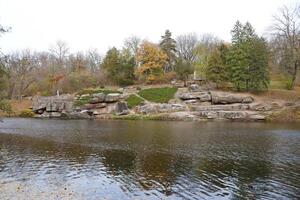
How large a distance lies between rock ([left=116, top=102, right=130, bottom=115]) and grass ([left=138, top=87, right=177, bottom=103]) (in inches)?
171

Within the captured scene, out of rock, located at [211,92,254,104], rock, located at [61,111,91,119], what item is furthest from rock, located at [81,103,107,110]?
rock, located at [211,92,254,104]

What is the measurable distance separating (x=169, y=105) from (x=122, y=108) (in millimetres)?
8103

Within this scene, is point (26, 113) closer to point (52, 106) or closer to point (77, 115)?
point (52, 106)

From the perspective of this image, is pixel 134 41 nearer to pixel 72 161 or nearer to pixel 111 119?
pixel 111 119

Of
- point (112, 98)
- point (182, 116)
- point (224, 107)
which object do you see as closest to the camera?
point (182, 116)

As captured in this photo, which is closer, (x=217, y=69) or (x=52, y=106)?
(x=52, y=106)

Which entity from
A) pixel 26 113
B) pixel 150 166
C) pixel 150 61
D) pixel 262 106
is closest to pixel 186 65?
pixel 150 61

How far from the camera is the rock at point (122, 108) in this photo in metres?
56.0

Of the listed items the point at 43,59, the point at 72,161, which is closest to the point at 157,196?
the point at 72,161

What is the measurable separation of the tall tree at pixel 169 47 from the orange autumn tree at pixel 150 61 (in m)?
6.86

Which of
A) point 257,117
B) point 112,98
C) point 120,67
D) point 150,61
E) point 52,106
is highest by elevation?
point 150,61

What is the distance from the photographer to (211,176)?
57.6 ft

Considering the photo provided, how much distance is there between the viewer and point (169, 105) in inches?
2153

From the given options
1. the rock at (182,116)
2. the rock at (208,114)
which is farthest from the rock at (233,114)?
the rock at (182,116)
